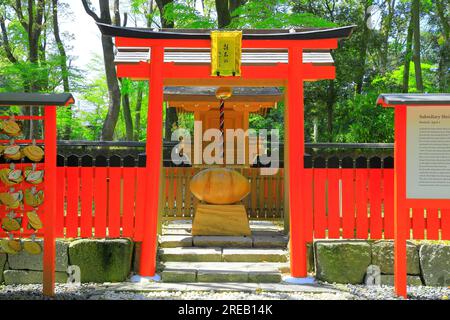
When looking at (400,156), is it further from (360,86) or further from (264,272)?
(360,86)

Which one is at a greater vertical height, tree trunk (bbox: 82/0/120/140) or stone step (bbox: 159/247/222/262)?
tree trunk (bbox: 82/0/120/140)

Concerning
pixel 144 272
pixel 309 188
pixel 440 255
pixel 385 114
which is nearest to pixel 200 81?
pixel 309 188

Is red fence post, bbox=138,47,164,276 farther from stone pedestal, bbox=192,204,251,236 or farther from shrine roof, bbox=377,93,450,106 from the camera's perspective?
shrine roof, bbox=377,93,450,106

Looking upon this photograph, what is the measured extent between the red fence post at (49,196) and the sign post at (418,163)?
4.35 m

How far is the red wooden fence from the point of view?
286 inches

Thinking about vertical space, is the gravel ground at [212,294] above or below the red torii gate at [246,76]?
below

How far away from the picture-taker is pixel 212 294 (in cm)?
643

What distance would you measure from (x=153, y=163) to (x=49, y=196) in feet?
5.27

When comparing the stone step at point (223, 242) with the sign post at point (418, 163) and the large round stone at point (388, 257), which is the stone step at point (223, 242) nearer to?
the large round stone at point (388, 257)

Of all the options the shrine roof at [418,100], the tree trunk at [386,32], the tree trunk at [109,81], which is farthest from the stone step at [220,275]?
the tree trunk at [386,32]

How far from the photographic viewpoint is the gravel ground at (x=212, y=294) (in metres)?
6.21

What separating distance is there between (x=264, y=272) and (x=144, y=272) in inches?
70.3

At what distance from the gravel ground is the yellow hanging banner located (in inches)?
127

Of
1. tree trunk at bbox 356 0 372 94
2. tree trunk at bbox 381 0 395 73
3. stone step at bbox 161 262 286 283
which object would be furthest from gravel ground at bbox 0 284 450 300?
tree trunk at bbox 381 0 395 73
